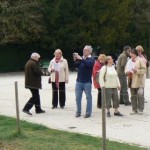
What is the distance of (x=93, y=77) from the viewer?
14.2 metres

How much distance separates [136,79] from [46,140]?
159 inches

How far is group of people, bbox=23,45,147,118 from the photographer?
1281cm

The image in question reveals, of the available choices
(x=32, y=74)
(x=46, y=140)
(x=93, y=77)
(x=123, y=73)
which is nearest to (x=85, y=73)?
(x=93, y=77)

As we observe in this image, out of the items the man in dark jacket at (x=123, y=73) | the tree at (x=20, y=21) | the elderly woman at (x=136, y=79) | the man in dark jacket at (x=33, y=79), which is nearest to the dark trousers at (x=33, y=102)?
the man in dark jacket at (x=33, y=79)

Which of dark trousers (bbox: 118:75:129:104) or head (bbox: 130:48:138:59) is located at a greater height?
head (bbox: 130:48:138:59)

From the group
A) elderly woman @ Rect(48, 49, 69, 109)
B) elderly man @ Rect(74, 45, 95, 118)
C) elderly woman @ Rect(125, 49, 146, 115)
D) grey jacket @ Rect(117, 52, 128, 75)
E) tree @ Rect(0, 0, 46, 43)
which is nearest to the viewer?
elderly man @ Rect(74, 45, 95, 118)

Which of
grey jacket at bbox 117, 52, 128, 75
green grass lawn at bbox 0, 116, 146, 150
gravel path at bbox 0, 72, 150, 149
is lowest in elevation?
gravel path at bbox 0, 72, 150, 149

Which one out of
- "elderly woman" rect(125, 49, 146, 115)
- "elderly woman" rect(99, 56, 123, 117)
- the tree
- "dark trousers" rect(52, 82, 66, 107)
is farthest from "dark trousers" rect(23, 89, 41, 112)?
the tree

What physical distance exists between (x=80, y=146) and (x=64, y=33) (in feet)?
92.5

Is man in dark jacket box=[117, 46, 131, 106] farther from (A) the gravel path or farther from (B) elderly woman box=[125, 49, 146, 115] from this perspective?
(B) elderly woman box=[125, 49, 146, 115]

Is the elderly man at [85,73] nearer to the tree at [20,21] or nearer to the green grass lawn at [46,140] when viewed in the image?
the green grass lawn at [46,140]

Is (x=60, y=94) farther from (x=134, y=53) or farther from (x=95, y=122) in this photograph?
(x=95, y=122)

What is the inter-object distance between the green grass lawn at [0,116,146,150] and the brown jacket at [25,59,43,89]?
230cm

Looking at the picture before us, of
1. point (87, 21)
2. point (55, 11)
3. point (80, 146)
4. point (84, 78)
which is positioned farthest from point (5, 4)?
point (80, 146)
